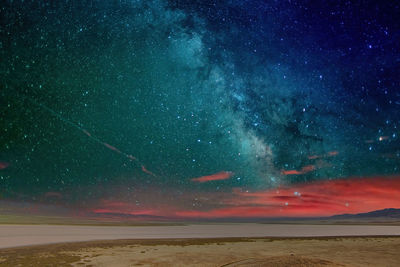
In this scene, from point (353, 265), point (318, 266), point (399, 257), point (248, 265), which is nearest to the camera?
point (318, 266)

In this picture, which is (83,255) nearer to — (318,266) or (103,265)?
(103,265)

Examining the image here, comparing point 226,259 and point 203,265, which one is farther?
point 226,259

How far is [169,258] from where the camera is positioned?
76.5 feet

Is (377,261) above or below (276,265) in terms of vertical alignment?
below

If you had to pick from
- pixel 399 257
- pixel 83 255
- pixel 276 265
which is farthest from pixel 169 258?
pixel 399 257

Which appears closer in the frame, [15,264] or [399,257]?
[15,264]

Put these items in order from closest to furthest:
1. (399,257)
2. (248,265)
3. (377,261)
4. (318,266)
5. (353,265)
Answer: (318,266), (248,265), (353,265), (377,261), (399,257)

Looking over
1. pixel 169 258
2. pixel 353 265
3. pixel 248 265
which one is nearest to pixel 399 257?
pixel 353 265

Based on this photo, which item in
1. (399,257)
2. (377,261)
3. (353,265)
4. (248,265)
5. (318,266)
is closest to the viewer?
(318,266)

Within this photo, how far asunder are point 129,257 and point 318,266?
1516 cm

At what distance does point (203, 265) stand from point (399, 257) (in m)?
17.5

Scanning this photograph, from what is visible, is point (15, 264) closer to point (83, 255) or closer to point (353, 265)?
point (83, 255)

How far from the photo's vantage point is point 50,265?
A: 20438 mm

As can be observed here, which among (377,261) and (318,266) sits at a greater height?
(318,266)
